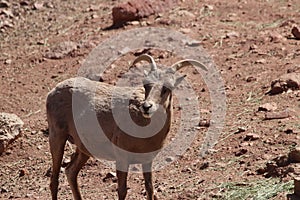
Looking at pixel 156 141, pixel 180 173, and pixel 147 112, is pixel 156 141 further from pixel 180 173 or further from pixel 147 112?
pixel 180 173

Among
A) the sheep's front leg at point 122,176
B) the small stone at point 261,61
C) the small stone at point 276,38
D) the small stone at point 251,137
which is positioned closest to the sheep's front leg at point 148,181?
the sheep's front leg at point 122,176

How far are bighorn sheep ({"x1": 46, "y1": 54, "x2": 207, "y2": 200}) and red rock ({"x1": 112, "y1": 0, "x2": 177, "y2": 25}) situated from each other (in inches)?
239

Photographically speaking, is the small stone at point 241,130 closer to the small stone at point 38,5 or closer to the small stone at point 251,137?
the small stone at point 251,137

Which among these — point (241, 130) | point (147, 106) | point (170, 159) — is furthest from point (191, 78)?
point (147, 106)

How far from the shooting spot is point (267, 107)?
33.0 ft

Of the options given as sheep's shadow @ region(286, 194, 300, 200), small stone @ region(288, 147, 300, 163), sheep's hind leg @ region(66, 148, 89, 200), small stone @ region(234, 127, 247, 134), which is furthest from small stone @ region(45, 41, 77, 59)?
sheep's shadow @ region(286, 194, 300, 200)

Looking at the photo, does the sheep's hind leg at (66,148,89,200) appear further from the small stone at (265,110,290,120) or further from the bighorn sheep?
the small stone at (265,110,290,120)

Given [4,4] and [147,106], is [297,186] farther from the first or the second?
[4,4]

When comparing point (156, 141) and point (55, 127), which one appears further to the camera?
point (55, 127)

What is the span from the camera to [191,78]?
12.1 m

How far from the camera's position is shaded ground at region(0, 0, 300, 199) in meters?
8.85

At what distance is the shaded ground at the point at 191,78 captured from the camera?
29.0ft

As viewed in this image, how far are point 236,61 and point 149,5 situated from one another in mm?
3089

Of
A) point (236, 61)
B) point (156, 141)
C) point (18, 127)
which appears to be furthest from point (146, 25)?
point (156, 141)
